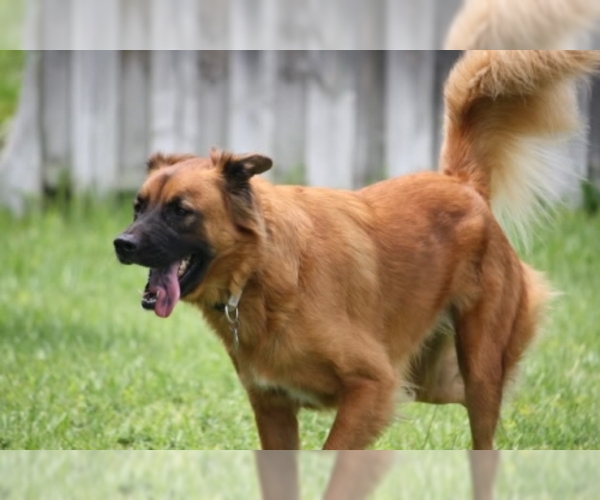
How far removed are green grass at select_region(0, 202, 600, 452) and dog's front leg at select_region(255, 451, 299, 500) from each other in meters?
1.39

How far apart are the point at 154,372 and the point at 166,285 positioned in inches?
97.8

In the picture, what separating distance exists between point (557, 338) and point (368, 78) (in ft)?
11.8

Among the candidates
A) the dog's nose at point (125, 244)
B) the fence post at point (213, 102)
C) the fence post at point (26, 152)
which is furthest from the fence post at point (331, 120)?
the dog's nose at point (125, 244)

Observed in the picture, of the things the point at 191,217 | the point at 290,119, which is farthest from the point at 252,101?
the point at 191,217

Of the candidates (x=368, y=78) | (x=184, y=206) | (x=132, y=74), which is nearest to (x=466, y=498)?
(x=184, y=206)

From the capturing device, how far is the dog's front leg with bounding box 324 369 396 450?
4.80 metres

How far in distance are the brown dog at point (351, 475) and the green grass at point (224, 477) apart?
4cm

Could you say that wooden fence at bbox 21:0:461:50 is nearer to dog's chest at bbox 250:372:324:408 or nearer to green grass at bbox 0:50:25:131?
dog's chest at bbox 250:372:324:408

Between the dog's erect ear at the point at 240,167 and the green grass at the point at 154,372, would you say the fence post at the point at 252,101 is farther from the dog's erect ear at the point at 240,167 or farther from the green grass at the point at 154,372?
the dog's erect ear at the point at 240,167

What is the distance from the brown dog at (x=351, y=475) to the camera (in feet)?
12.0

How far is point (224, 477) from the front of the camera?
3613 millimetres

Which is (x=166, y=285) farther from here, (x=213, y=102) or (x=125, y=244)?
(x=213, y=102)

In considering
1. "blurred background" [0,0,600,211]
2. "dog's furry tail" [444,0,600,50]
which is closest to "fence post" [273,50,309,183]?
"blurred background" [0,0,600,211]

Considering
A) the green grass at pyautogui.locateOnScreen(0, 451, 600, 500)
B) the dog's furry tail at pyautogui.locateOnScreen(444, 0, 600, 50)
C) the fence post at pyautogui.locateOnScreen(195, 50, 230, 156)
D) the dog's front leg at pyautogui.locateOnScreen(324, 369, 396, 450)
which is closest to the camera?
the green grass at pyautogui.locateOnScreen(0, 451, 600, 500)
